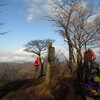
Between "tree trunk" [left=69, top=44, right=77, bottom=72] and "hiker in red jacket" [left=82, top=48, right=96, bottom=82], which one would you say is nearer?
"hiker in red jacket" [left=82, top=48, right=96, bottom=82]

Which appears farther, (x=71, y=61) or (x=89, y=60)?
(x=71, y=61)

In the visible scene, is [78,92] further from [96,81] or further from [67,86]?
[96,81]

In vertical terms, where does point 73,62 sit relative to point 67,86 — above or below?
above

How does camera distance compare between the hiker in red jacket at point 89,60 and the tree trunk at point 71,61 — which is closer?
the hiker in red jacket at point 89,60

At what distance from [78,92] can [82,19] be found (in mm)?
5753

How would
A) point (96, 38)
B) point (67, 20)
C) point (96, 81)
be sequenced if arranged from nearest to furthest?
point (96, 81) → point (96, 38) → point (67, 20)

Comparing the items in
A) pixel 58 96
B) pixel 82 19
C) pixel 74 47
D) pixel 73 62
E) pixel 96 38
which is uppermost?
pixel 82 19

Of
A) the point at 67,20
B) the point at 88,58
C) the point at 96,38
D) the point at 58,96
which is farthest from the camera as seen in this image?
the point at 67,20

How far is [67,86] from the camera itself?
5.95 meters

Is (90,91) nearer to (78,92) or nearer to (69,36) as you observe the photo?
(78,92)

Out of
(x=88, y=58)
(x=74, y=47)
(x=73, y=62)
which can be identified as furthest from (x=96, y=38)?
(x=88, y=58)

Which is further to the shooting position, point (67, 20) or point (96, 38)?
point (67, 20)

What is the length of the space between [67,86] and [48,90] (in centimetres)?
121

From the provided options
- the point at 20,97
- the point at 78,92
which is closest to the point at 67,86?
the point at 78,92
